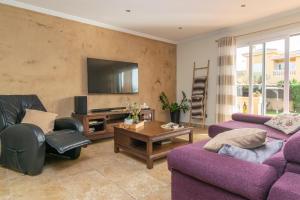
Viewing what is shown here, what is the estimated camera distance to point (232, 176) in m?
1.11

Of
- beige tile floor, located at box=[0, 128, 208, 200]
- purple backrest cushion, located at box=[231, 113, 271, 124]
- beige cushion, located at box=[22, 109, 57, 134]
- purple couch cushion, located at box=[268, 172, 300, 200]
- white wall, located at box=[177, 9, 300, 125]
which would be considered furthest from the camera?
white wall, located at box=[177, 9, 300, 125]

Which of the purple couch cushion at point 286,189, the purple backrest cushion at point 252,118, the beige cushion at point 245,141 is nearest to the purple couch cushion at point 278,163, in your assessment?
the purple couch cushion at point 286,189

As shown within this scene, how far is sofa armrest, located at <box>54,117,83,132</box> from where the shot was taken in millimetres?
2744

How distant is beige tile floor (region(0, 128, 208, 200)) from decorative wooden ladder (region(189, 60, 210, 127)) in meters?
2.62

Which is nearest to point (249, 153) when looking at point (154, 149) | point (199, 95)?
point (154, 149)

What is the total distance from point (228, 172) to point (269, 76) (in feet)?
12.0

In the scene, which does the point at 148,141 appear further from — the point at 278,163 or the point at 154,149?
the point at 278,163

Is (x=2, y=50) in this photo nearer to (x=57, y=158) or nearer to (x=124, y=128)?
(x=57, y=158)

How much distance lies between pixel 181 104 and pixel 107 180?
379 centimetres

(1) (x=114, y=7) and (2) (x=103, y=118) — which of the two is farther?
(2) (x=103, y=118)

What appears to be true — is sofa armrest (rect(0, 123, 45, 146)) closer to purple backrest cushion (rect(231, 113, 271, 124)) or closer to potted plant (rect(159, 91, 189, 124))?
purple backrest cushion (rect(231, 113, 271, 124))

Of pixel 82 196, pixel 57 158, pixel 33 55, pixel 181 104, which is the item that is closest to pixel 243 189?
pixel 82 196

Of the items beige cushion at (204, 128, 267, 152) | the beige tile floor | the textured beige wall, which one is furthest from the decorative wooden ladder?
beige cushion at (204, 128, 267, 152)

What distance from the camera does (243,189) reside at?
107 centimetres
